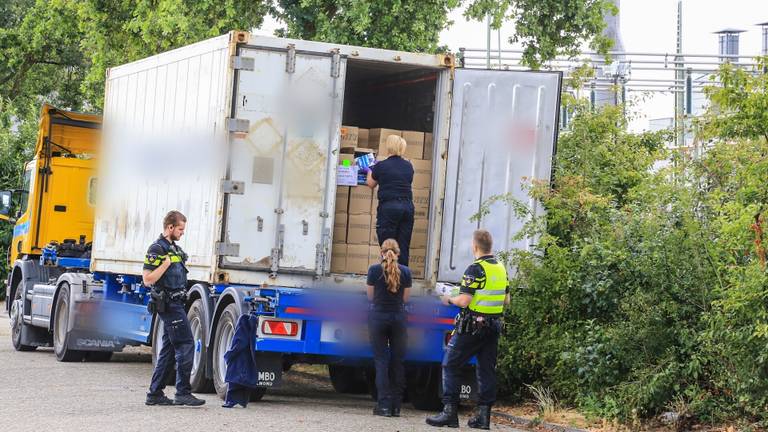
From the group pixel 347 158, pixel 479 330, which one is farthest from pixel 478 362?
pixel 347 158

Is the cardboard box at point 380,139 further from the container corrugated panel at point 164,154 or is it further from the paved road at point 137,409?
the paved road at point 137,409

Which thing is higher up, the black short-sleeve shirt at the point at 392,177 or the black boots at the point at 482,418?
the black short-sleeve shirt at the point at 392,177

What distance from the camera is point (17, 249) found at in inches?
743

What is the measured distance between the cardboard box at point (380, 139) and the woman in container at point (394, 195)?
1.81 feet

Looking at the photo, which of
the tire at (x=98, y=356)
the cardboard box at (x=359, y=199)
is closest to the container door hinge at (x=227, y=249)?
the cardboard box at (x=359, y=199)

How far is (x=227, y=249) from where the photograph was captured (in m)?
12.0

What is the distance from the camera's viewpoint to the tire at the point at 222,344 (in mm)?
11922

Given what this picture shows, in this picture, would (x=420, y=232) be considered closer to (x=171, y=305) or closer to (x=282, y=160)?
(x=282, y=160)

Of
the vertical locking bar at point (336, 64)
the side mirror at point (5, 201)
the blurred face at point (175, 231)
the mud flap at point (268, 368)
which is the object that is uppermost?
A: the vertical locking bar at point (336, 64)

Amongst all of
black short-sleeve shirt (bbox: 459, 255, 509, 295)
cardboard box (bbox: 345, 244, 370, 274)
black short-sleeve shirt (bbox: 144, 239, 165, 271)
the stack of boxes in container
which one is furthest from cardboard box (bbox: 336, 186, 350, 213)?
black short-sleeve shirt (bbox: 459, 255, 509, 295)

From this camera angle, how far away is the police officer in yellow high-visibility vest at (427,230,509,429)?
1092 cm

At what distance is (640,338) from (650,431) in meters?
0.79

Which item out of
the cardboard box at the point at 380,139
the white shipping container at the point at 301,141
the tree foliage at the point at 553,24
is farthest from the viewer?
the tree foliage at the point at 553,24

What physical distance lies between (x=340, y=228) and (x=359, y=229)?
0.20m
